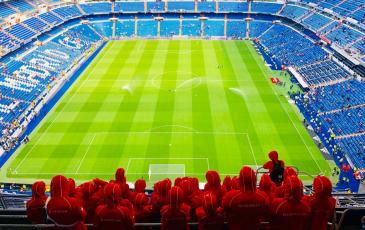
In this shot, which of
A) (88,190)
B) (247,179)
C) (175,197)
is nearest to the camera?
(247,179)

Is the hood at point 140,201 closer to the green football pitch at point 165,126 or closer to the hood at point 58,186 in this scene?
the hood at point 58,186

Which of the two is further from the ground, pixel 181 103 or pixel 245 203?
pixel 245 203

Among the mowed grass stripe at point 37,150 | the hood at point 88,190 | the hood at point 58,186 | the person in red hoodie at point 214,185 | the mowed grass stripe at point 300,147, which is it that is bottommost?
the mowed grass stripe at point 37,150

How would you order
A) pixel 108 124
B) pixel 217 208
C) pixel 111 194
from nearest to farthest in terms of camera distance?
1. pixel 111 194
2. pixel 217 208
3. pixel 108 124

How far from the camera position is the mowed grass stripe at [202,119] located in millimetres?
30078

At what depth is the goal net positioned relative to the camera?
2728 cm

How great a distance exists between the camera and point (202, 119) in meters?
35.8

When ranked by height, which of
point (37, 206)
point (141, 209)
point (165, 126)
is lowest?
point (165, 126)

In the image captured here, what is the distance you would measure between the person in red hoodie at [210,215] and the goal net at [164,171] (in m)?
19.8

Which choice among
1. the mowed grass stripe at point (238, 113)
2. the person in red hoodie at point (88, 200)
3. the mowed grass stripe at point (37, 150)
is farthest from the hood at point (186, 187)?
the mowed grass stripe at point (37, 150)

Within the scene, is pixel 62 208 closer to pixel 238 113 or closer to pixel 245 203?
pixel 245 203

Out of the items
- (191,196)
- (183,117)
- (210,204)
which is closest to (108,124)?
(183,117)

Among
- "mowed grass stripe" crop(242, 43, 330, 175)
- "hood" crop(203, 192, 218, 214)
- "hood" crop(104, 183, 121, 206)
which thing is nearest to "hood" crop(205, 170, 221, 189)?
"hood" crop(203, 192, 218, 214)

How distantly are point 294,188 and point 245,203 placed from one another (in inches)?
36.7
